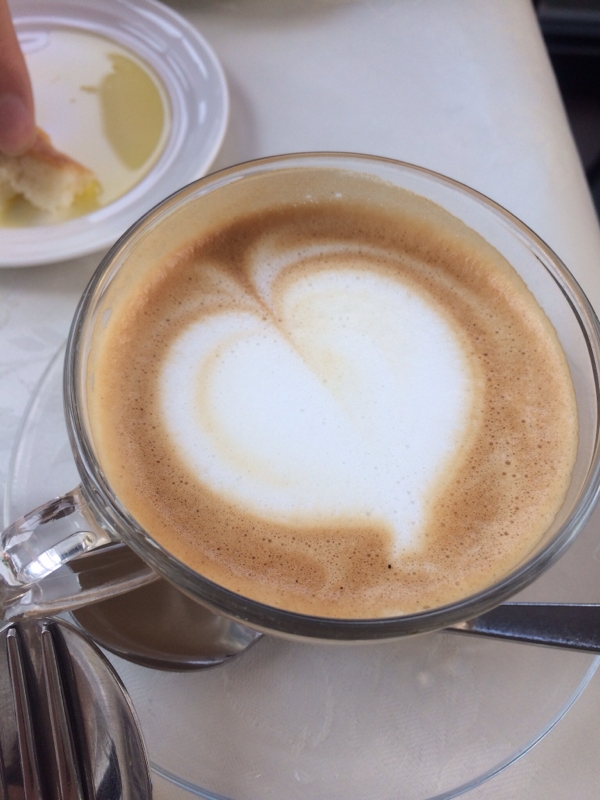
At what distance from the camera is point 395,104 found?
1.15 metres

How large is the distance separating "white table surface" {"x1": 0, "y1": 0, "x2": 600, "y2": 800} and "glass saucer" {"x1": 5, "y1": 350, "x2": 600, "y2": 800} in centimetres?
47

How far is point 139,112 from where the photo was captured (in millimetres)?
1091

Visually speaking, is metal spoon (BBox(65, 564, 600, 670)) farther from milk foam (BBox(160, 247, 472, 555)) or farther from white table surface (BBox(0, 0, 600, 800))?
white table surface (BBox(0, 0, 600, 800))

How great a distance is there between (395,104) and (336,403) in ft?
2.03

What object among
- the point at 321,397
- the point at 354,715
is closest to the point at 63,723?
the point at 354,715

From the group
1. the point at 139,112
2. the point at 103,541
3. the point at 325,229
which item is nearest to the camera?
the point at 103,541

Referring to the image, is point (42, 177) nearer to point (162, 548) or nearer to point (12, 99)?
point (12, 99)

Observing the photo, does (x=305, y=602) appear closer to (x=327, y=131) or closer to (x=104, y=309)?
(x=104, y=309)

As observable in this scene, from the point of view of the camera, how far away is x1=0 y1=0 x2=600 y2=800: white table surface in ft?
3.18

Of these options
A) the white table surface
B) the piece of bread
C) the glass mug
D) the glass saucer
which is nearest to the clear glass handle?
the glass mug

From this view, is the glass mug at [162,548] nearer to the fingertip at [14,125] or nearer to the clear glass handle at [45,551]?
the clear glass handle at [45,551]

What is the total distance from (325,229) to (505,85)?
1.70 feet

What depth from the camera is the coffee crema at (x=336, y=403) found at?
70 centimetres

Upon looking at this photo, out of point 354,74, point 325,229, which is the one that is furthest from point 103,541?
point 354,74
